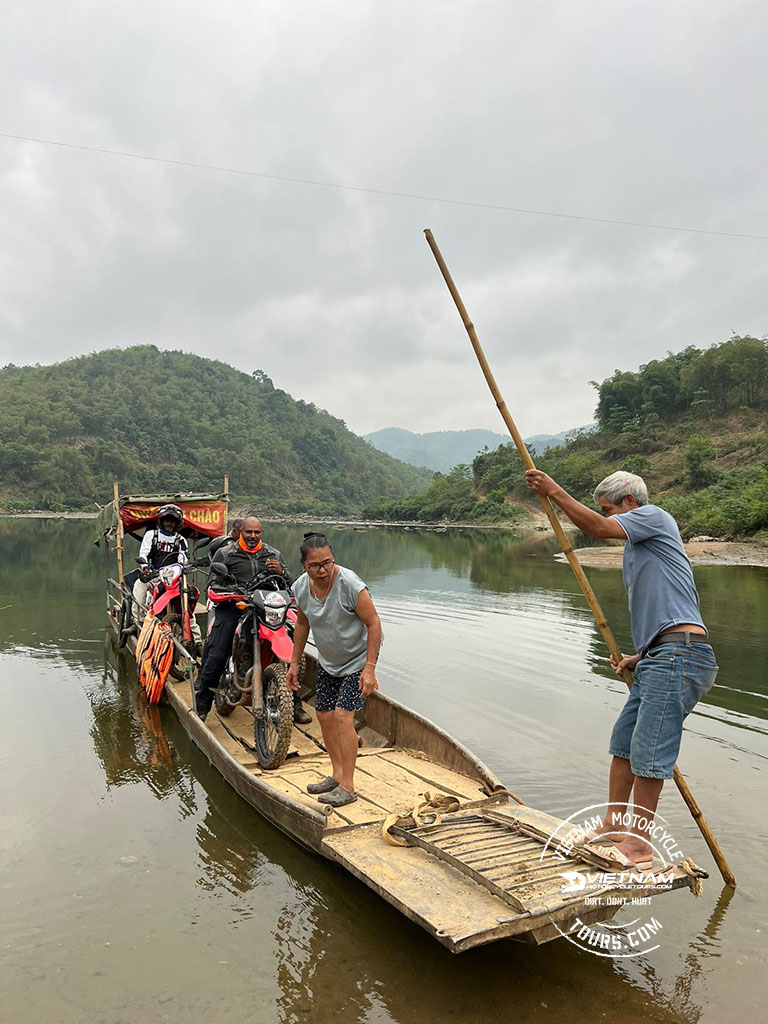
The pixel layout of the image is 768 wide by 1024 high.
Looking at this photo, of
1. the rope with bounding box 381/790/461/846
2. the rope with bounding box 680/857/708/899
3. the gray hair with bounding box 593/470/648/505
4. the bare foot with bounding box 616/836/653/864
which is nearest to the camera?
the rope with bounding box 680/857/708/899

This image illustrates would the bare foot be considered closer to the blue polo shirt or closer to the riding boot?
the blue polo shirt

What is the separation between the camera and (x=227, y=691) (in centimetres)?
653

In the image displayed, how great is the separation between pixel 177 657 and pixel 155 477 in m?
92.3

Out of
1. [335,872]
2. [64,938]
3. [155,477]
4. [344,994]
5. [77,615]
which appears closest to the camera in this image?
[344,994]

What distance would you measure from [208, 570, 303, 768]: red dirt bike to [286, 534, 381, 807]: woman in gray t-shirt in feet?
2.98

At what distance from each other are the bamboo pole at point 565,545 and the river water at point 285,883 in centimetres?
39

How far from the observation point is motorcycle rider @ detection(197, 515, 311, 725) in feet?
20.4

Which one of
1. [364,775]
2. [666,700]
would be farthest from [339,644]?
[666,700]

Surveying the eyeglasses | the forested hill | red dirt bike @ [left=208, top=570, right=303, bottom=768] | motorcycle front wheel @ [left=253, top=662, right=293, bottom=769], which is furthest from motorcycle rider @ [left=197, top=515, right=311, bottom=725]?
the forested hill

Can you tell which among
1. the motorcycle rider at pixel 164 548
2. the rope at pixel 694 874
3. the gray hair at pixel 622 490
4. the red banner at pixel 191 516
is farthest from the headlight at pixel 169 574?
the rope at pixel 694 874

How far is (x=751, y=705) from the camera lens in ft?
27.8

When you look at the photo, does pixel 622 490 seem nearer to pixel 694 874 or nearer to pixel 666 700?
pixel 666 700

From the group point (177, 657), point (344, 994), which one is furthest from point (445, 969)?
point (177, 657)

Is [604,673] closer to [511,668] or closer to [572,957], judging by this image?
[511,668]
